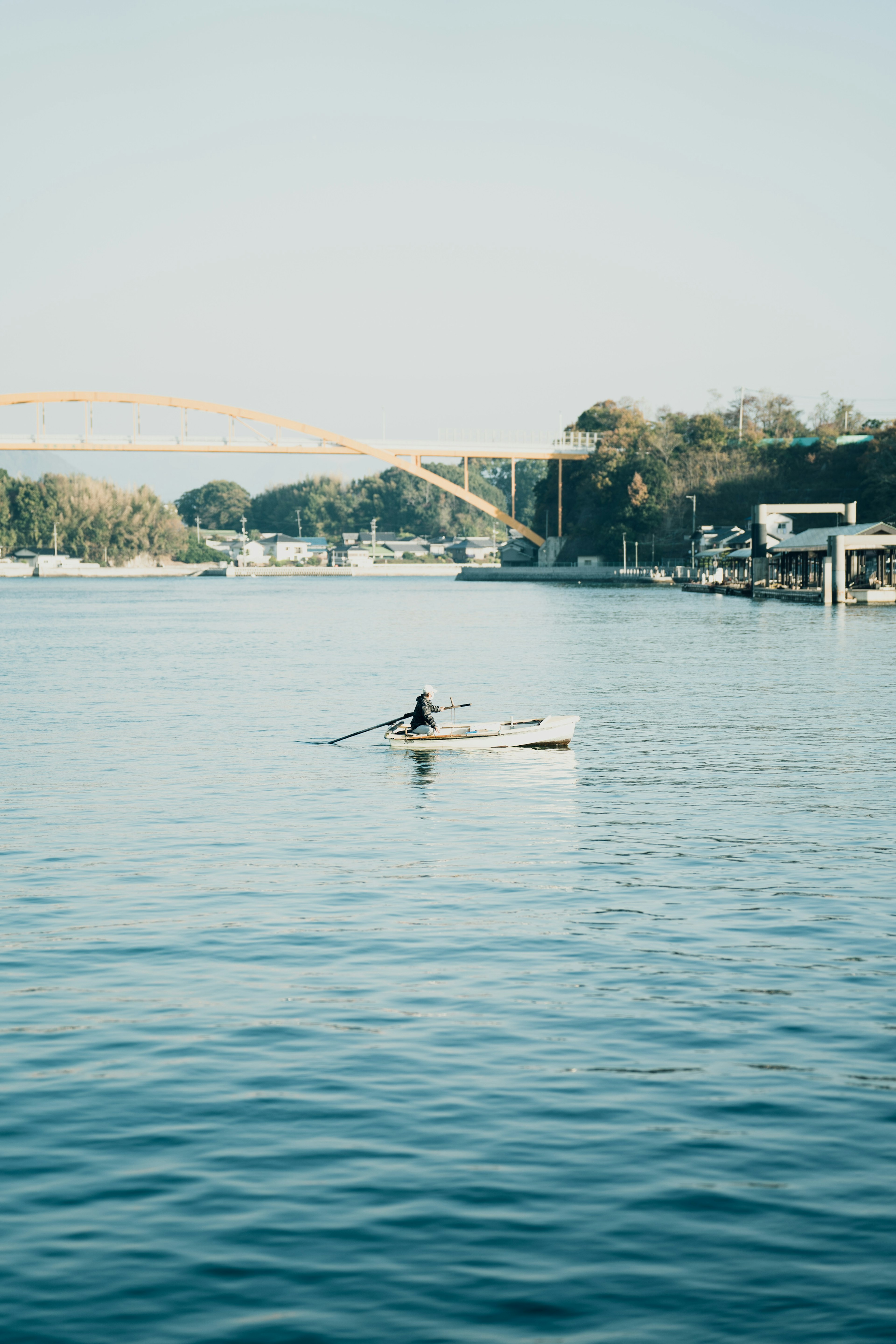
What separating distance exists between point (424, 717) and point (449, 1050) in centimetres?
1798

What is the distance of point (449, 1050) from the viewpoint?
1161cm

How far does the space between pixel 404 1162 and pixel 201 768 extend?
66.5ft

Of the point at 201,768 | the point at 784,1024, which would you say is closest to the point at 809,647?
the point at 201,768

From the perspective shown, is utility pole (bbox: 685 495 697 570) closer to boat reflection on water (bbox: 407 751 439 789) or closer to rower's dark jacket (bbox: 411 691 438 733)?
boat reflection on water (bbox: 407 751 439 789)

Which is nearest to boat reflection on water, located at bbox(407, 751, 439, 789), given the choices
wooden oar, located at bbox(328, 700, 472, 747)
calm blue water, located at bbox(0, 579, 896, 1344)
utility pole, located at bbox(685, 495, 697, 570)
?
calm blue water, located at bbox(0, 579, 896, 1344)

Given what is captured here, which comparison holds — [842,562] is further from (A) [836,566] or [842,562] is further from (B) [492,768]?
(B) [492,768]

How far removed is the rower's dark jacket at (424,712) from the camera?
29.1m

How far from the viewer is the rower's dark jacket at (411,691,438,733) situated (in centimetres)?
2914

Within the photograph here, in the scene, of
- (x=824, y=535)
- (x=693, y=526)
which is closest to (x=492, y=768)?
(x=824, y=535)

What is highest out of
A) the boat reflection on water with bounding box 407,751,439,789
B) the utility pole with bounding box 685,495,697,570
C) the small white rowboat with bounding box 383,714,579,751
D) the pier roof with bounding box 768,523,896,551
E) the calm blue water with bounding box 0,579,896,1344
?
the utility pole with bounding box 685,495,697,570

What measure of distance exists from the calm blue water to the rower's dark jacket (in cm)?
94

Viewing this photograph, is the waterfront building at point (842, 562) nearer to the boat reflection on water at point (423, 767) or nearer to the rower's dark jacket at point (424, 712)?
the boat reflection on water at point (423, 767)

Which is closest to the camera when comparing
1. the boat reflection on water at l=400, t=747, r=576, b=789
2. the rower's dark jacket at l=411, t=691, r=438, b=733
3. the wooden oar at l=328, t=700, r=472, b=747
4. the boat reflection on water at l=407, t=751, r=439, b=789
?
the boat reflection on water at l=400, t=747, r=576, b=789

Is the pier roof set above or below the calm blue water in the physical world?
above
